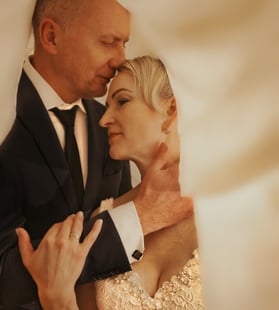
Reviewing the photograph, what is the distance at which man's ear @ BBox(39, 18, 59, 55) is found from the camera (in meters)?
2.15

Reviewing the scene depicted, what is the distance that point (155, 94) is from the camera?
2.21 metres

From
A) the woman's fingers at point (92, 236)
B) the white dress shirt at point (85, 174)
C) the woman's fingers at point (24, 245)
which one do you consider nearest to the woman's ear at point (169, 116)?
the white dress shirt at point (85, 174)

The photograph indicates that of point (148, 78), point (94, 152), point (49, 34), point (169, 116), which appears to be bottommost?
point (94, 152)

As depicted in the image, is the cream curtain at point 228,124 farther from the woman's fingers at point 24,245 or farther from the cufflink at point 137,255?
the woman's fingers at point 24,245

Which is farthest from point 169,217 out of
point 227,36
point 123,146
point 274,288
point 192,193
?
point 227,36

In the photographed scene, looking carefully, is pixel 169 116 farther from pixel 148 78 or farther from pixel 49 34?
pixel 49 34

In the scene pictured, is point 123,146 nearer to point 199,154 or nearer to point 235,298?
point 199,154

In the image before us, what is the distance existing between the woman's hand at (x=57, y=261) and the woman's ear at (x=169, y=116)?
439 millimetres

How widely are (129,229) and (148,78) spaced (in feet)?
1.66

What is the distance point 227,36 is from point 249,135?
35 cm

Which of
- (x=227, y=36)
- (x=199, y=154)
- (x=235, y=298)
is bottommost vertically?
(x=235, y=298)

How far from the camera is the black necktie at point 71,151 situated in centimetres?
215

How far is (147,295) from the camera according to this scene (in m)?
2.12

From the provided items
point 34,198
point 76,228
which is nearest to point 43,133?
point 34,198
